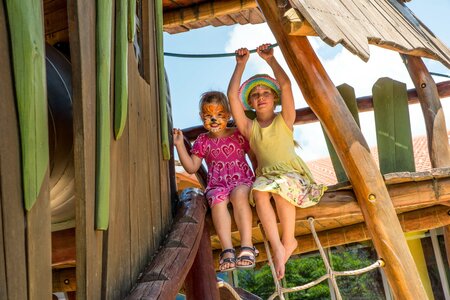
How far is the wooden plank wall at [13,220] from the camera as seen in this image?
1.58 metres

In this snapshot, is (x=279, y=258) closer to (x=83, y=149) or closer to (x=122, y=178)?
(x=122, y=178)

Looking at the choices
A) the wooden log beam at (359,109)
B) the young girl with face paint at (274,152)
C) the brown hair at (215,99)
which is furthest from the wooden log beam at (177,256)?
the wooden log beam at (359,109)

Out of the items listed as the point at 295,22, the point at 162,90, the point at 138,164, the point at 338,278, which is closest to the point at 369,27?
the point at 295,22

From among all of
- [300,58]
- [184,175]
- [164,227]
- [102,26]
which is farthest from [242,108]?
[184,175]

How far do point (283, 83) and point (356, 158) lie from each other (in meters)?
0.59

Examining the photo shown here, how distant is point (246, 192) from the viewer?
3.63m

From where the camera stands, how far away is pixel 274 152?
12.7 ft

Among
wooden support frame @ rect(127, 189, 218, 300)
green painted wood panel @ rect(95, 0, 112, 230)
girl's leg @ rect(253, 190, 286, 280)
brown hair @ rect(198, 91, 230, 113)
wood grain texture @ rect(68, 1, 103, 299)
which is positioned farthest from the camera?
brown hair @ rect(198, 91, 230, 113)

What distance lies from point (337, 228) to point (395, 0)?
1.66 metres

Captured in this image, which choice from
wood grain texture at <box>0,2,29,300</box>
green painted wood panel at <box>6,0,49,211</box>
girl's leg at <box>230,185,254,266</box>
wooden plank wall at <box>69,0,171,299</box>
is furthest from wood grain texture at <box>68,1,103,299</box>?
girl's leg at <box>230,185,254,266</box>

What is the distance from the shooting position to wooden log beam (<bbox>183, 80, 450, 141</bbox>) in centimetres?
434

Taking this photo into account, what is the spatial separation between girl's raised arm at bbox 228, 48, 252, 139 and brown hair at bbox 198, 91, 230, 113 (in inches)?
6.1

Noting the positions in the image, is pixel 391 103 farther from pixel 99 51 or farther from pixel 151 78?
pixel 99 51

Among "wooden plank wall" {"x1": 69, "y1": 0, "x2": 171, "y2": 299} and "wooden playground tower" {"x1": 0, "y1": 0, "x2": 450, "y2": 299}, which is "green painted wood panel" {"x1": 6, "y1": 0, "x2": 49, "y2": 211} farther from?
"wooden plank wall" {"x1": 69, "y1": 0, "x2": 171, "y2": 299}
